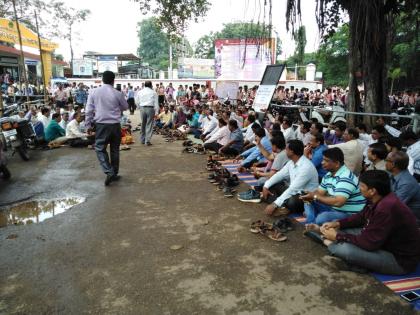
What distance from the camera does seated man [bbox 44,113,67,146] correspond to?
30.0 feet

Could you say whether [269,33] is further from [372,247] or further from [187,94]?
[187,94]

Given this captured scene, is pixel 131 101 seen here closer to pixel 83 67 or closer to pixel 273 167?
pixel 83 67

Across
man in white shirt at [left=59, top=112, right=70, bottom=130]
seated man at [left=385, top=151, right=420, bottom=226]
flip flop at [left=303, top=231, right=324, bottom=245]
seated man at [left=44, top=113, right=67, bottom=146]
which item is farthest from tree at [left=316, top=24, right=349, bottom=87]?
flip flop at [left=303, top=231, right=324, bottom=245]

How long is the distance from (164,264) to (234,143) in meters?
4.83

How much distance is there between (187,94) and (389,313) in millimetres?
16637

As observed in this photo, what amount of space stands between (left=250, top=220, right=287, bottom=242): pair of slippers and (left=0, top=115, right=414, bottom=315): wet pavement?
78 millimetres

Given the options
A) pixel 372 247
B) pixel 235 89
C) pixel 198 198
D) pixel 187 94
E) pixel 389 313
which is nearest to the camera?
pixel 389 313

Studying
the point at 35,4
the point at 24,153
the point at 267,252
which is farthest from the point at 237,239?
the point at 35,4

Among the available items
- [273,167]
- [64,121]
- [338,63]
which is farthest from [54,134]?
[338,63]

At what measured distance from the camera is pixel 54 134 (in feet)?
30.5

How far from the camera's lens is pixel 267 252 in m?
3.41

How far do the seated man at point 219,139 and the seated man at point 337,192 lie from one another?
425 centimetres

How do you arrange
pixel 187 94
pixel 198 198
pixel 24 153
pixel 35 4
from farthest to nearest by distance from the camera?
pixel 35 4, pixel 187 94, pixel 24 153, pixel 198 198

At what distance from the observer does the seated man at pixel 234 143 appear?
25.1 feet
